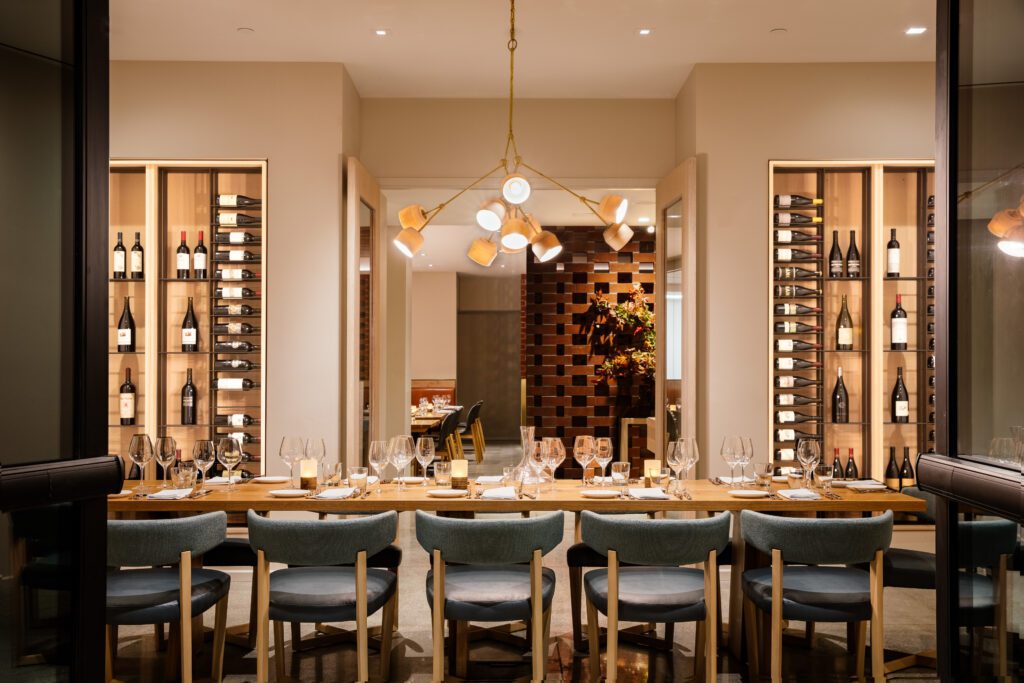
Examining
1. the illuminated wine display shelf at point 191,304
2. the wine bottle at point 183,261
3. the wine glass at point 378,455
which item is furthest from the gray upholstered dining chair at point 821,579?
the wine bottle at point 183,261

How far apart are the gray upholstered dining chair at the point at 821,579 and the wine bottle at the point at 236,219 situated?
12.0 feet

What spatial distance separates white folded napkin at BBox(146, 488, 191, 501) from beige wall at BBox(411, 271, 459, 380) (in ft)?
32.2

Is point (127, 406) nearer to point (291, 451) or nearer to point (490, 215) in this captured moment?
point (291, 451)

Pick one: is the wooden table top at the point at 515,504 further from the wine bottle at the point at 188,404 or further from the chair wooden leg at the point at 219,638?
the wine bottle at the point at 188,404

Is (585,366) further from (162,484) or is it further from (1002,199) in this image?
(1002,199)

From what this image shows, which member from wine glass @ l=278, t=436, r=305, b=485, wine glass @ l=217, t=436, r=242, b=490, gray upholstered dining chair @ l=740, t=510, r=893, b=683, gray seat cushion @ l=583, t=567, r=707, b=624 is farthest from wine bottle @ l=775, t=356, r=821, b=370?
wine glass @ l=217, t=436, r=242, b=490

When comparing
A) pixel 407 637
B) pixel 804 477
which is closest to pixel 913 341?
pixel 804 477

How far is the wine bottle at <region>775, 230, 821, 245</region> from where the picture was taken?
5.16 m

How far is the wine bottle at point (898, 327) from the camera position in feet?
16.9

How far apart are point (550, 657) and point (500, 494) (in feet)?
2.77

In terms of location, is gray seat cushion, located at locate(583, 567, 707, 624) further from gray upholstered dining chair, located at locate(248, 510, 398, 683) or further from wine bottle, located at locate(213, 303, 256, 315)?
wine bottle, located at locate(213, 303, 256, 315)

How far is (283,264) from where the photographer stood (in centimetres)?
507

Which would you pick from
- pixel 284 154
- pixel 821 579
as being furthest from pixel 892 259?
pixel 284 154

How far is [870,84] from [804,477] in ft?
9.29
